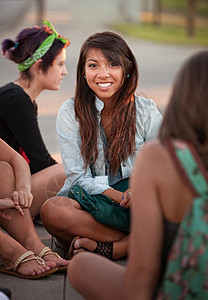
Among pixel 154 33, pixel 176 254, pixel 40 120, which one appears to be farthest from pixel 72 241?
pixel 154 33

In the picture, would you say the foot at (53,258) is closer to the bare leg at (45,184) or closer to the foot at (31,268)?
the foot at (31,268)

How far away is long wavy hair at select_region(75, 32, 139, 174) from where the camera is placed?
3355mm

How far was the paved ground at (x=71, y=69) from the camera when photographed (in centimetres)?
278

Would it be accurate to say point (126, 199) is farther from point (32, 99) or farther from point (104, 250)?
point (32, 99)

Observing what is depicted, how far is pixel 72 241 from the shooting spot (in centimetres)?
311

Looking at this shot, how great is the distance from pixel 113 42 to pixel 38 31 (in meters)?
0.98

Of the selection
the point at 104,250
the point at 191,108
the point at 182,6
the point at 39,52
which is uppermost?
the point at 191,108

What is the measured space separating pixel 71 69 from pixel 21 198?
11.3 meters

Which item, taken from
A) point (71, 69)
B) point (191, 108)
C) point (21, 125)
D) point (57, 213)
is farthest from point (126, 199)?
point (71, 69)

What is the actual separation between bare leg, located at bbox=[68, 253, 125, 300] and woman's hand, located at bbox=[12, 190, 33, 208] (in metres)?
0.95

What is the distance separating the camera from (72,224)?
122 inches

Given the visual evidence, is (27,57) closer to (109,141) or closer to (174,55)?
(109,141)

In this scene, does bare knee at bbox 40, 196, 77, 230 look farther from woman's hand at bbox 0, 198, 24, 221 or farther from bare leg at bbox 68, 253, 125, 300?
bare leg at bbox 68, 253, 125, 300

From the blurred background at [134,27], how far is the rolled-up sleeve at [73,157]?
626 cm
